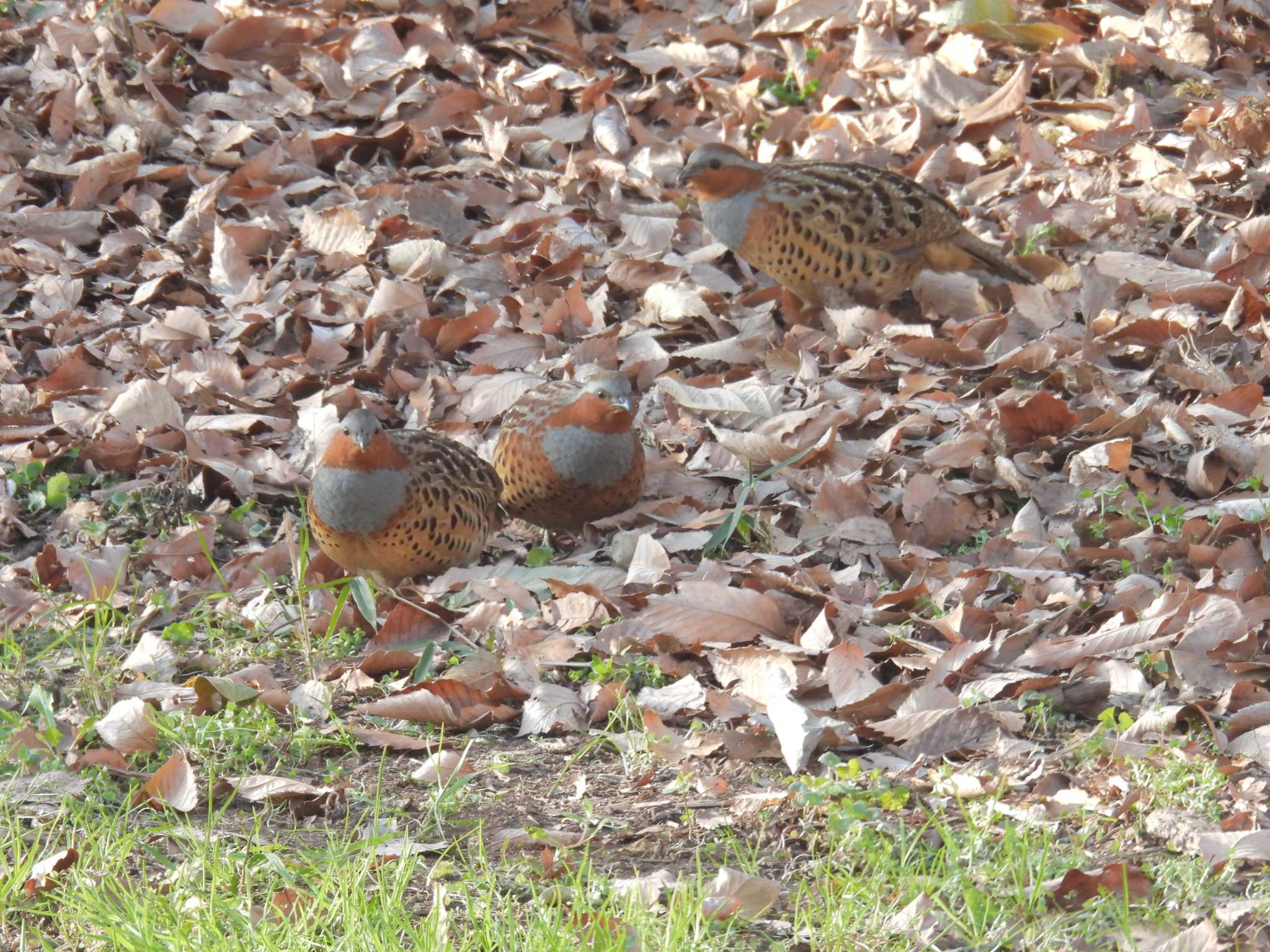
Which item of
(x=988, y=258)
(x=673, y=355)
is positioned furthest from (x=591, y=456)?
(x=988, y=258)

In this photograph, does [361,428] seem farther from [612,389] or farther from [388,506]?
[612,389]

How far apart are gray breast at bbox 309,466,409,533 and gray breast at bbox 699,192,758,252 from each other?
2.46 metres

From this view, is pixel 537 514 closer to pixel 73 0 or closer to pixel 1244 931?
pixel 1244 931

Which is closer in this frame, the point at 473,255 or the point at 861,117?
the point at 473,255

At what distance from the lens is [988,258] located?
6520 millimetres

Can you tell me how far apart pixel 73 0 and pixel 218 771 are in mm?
6144

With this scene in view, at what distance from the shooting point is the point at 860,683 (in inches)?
157

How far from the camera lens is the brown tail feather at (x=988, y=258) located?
6508 millimetres

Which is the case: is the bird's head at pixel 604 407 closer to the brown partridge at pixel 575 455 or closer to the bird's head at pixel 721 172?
the brown partridge at pixel 575 455

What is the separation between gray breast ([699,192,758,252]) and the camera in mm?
6707

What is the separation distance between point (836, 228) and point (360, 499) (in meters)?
2.70

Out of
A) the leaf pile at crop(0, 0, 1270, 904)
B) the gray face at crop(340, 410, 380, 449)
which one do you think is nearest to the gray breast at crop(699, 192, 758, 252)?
the leaf pile at crop(0, 0, 1270, 904)

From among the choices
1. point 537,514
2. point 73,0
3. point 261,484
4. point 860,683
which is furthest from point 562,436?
point 73,0

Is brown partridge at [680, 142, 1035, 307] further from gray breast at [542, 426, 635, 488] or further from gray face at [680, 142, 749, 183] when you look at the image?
gray breast at [542, 426, 635, 488]
